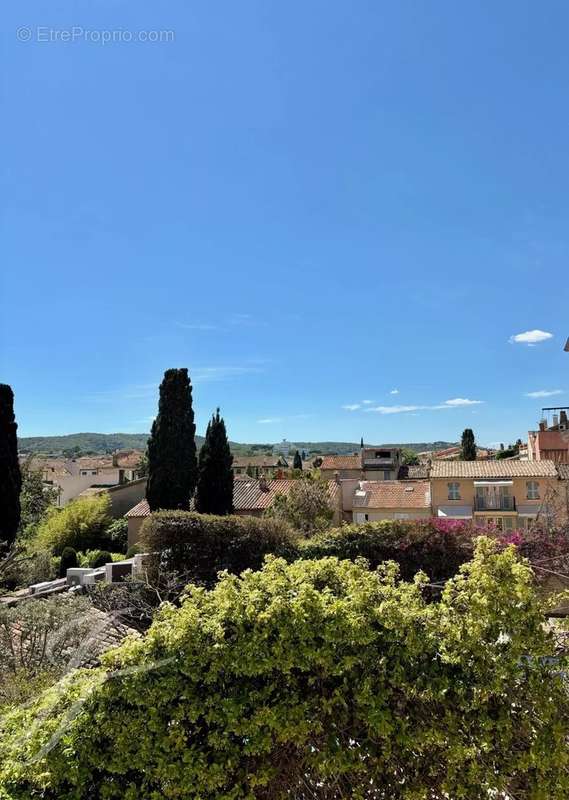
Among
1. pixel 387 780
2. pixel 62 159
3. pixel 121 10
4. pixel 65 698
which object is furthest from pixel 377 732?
pixel 62 159

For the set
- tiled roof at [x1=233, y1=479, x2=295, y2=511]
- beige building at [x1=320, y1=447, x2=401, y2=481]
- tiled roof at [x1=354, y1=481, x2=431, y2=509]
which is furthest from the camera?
beige building at [x1=320, y1=447, x2=401, y2=481]

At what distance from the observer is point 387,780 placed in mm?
2756

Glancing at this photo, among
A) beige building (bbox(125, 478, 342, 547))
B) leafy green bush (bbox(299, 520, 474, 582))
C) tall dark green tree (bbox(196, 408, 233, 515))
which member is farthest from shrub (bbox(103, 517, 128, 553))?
leafy green bush (bbox(299, 520, 474, 582))

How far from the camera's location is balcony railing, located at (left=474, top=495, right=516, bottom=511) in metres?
26.5

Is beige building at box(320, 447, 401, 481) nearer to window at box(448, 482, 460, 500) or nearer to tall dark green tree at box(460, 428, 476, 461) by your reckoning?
tall dark green tree at box(460, 428, 476, 461)

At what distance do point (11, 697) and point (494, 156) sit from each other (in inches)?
442

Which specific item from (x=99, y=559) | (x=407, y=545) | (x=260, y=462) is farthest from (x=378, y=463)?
(x=407, y=545)

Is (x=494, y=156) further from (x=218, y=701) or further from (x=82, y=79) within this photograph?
(x=218, y=701)

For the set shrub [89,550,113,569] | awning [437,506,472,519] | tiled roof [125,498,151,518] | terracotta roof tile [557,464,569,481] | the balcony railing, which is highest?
terracotta roof tile [557,464,569,481]

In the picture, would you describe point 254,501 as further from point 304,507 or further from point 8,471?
point 8,471

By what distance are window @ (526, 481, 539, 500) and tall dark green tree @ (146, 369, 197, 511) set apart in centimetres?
1829

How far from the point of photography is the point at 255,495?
25875mm

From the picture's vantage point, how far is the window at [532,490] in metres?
26.3

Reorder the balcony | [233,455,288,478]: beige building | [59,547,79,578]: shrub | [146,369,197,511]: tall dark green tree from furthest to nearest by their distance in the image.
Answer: [233,455,288,478]: beige building, the balcony, [146,369,197,511]: tall dark green tree, [59,547,79,578]: shrub
